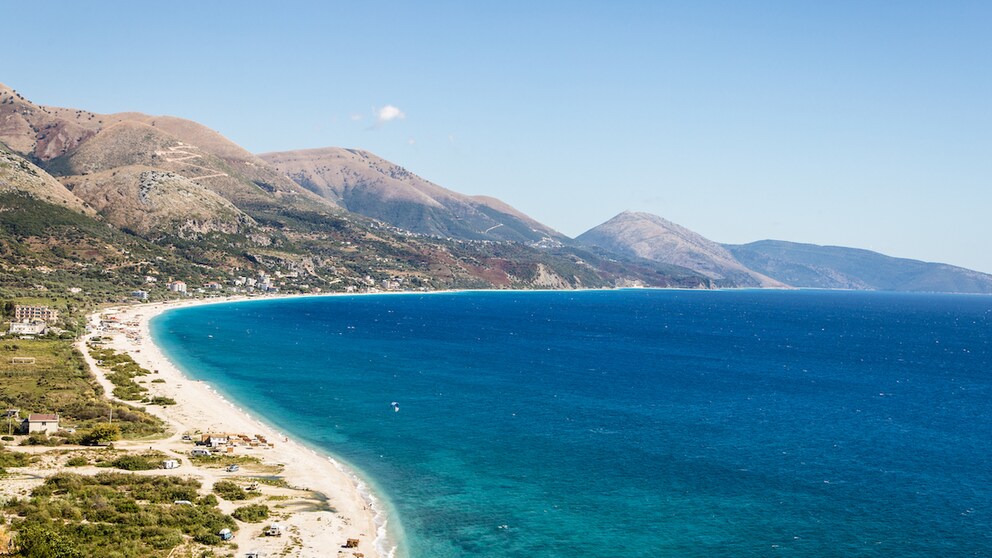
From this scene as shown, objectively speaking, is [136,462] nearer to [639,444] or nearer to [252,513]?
[252,513]

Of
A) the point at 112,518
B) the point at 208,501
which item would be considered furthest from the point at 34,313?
the point at 112,518

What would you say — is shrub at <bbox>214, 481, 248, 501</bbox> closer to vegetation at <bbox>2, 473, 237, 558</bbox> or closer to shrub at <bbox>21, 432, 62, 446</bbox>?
vegetation at <bbox>2, 473, 237, 558</bbox>

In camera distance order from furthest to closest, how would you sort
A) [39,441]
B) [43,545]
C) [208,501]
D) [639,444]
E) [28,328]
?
[28,328]
[639,444]
[39,441]
[208,501]
[43,545]

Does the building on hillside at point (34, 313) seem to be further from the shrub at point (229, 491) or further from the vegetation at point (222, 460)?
the shrub at point (229, 491)

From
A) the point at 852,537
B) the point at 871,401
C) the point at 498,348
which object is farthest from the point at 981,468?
the point at 498,348

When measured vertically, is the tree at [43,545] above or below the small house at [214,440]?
above

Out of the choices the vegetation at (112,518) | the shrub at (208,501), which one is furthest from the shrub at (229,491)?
the vegetation at (112,518)

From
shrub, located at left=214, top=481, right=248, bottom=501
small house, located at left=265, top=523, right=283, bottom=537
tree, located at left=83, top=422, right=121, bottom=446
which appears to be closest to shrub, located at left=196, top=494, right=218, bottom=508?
shrub, located at left=214, top=481, right=248, bottom=501
